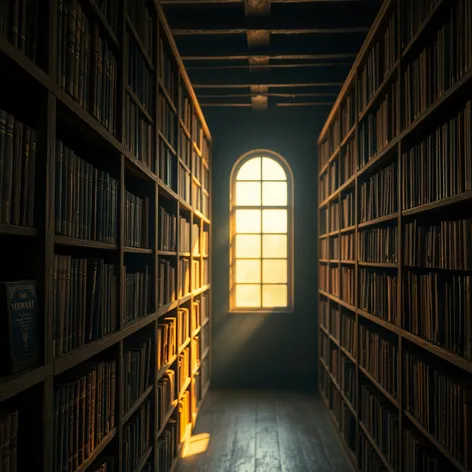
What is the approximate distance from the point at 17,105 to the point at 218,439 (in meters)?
3.80

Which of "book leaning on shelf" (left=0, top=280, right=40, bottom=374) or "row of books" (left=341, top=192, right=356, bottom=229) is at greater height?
"row of books" (left=341, top=192, right=356, bottom=229)

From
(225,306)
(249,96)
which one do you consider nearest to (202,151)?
(249,96)

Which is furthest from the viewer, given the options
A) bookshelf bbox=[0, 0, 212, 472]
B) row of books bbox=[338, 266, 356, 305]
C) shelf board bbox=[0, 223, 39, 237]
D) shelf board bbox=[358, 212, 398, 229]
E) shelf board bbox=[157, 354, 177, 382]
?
row of books bbox=[338, 266, 356, 305]

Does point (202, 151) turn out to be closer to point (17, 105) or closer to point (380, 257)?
point (380, 257)

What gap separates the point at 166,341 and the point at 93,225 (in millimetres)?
1728

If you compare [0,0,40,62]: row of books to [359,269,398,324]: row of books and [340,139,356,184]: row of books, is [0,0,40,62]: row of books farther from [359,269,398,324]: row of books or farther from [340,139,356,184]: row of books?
[340,139,356,184]: row of books

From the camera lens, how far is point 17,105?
5.21ft

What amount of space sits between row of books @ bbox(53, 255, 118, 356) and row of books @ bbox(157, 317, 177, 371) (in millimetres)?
1062

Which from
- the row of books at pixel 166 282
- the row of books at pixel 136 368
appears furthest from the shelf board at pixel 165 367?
the row of books at pixel 166 282

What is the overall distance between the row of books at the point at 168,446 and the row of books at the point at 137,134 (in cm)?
190

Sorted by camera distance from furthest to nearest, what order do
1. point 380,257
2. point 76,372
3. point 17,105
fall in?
point 380,257
point 76,372
point 17,105

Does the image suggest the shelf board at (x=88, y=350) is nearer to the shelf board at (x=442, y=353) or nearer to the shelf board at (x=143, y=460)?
the shelf board at (x=143, y=460)

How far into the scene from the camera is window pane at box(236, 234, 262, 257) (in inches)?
266

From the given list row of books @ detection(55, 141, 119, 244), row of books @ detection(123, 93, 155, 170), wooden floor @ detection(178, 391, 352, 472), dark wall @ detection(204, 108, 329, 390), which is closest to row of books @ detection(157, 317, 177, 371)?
wooden floor @ detection(178, 391, 352, 472)
